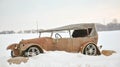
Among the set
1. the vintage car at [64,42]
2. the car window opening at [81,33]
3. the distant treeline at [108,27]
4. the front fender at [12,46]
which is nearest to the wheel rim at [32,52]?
the vintage car at [64,42]

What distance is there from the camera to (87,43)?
2666 millimetres

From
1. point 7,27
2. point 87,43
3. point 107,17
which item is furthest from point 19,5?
point 107,17

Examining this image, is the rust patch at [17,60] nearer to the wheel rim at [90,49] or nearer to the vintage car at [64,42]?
the vintage car at [64,42]

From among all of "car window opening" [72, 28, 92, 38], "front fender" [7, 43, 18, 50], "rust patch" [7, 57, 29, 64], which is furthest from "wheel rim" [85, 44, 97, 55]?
"front fender" [7, 43, 18, 50]

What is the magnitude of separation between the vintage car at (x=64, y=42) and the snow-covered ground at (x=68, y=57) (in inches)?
1.9

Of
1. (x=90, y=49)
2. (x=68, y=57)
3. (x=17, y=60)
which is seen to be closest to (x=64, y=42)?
(x=68, y=57)

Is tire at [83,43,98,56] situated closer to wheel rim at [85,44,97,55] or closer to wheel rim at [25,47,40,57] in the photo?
wheel rim at [85,44,97,55]

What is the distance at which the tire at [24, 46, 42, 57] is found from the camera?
248 cm

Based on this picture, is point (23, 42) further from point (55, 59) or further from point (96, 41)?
point (96, 41)

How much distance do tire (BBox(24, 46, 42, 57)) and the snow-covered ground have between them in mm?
39

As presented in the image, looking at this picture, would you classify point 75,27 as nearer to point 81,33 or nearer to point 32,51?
point 81,33

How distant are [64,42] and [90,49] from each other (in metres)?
0.31

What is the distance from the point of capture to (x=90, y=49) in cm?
268

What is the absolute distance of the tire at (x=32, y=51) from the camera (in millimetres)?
2482
